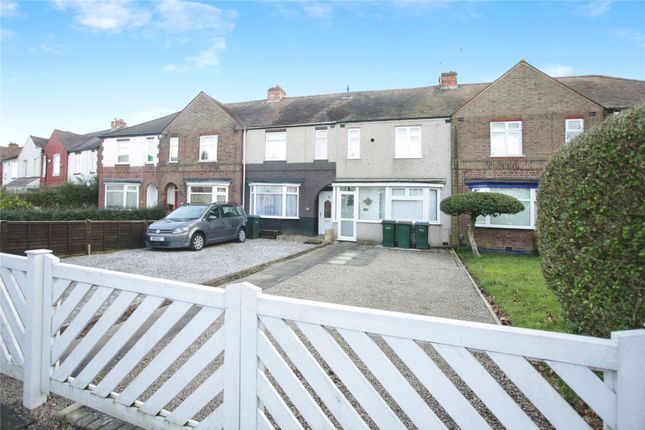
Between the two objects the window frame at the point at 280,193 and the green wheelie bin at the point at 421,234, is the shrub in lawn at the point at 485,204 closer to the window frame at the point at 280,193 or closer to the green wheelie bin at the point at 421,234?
the green wheelie bin at the point at 421,234

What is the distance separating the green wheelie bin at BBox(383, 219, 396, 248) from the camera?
15.7 metres

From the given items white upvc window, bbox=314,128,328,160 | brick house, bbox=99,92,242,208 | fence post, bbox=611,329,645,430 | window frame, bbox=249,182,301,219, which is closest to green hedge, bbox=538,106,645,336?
fence post, bbox=611,329,645,430

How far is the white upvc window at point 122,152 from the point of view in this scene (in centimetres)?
2345

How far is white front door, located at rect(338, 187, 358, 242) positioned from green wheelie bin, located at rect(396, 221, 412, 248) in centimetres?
245

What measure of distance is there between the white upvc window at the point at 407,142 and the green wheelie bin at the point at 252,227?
25.6 feet

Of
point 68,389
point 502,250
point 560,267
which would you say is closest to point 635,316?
point 560,267

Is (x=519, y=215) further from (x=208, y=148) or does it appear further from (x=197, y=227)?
(x=208, y=148)

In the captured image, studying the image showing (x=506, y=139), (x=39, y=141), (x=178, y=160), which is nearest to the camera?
(x=506, y=139)

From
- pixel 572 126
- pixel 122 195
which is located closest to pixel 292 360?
pixel 572 126

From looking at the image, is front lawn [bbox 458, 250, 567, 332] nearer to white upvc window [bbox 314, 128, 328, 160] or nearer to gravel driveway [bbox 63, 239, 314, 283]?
gravel driveway [bbox 63, 239, 314, 283]

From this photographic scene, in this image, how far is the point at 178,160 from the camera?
21766 millimetres

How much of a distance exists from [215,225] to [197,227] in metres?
1.09

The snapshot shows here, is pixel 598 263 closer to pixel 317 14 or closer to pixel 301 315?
pixel 301 315

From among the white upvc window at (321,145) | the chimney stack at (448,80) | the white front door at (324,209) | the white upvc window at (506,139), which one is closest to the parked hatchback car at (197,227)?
the white front door at (324,209)
